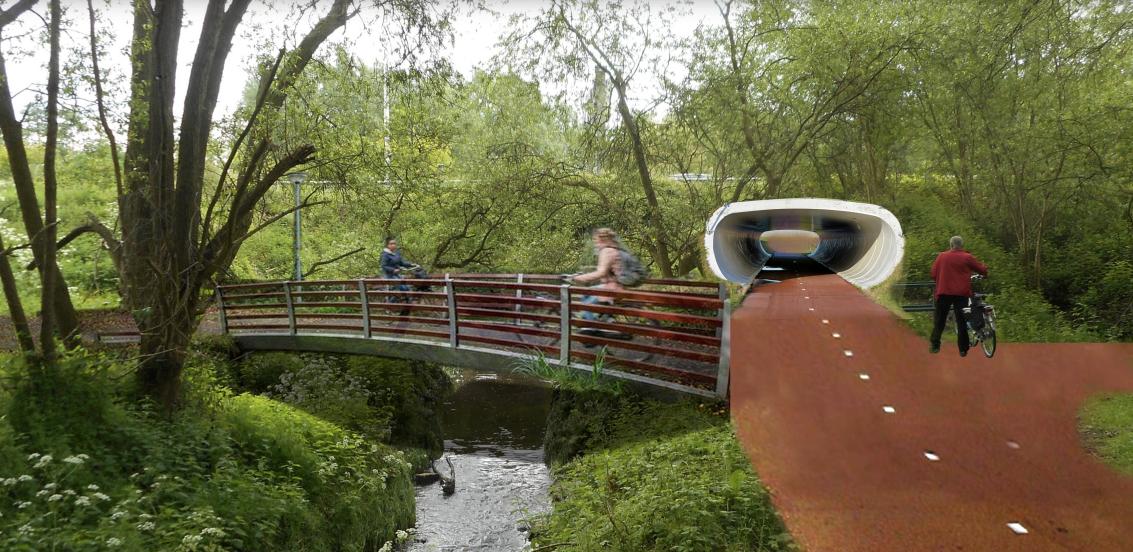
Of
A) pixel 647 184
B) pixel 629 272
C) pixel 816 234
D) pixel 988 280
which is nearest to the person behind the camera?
pixel 629 272

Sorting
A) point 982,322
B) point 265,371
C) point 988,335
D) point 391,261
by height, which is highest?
point 391,261

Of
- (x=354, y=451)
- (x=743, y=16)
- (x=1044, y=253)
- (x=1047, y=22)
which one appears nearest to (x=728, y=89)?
(x=743, y=16)

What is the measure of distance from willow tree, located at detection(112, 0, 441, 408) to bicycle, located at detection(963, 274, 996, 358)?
290 inches

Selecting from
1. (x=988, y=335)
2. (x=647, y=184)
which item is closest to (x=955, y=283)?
(x=988, y=335)

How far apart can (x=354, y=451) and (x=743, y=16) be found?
1176 centimetres

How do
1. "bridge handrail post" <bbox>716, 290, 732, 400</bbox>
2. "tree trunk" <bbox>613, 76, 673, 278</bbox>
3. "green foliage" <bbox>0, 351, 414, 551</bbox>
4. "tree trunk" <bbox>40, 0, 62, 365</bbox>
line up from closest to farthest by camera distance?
"green foliage" <bbox>0, 351, 414, 551</bbox>, "tree trunk" <bbox>40, 0, 62, 365</bbox>, "bridge handrail post" <bbox>716, 290, 732, 400</bbox>, "tree trunk" <bbox>613, 76, 673, 278</bbox>

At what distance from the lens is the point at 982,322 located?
689 cm

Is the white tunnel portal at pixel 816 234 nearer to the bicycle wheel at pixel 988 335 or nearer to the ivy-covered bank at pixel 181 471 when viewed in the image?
the bicycle wheel at pixel 988 335

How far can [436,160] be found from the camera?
17.1 m

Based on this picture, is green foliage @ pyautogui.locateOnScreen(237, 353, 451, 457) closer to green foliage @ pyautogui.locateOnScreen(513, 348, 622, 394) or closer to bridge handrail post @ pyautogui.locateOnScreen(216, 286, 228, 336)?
bridge handrail post @ pyautogui.locateOnScreen(216, 286, 228, 336)

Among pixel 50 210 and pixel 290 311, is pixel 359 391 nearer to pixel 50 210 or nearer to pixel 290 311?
pixel 290 311

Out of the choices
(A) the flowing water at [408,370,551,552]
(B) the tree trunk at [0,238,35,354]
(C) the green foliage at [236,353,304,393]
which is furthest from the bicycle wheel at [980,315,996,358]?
(C) the green foliage at [236,353,304,393]

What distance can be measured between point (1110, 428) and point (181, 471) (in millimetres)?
8121

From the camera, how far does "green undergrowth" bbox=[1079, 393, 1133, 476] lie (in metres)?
4.93
